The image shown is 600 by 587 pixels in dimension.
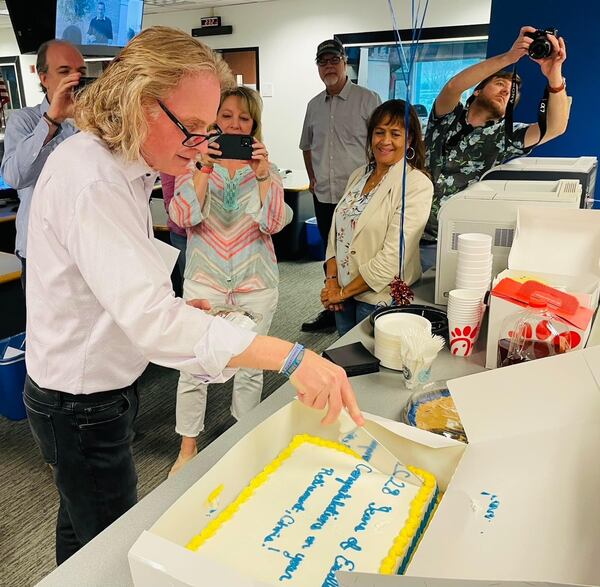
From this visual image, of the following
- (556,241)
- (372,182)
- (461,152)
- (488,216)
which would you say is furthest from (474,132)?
(556,241)

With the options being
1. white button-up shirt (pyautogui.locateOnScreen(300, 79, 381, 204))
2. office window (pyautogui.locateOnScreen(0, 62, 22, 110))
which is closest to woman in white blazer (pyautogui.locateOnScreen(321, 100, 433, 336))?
white button-up shirt (pyautogui.locateOnScreen(300, 79, 381, 204))

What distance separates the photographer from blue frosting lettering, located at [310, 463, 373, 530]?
0.81 meters

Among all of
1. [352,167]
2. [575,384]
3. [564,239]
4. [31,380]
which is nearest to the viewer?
[575,384]

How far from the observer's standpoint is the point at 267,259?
2.15 m

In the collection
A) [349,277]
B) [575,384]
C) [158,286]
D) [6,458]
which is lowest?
[6,458]

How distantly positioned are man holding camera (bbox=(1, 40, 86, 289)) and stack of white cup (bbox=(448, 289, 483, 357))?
178 cm

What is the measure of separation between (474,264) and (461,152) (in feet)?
3.32

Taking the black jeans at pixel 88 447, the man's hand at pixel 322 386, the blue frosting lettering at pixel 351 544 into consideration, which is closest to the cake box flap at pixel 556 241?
the man's hand at pixel 322 386

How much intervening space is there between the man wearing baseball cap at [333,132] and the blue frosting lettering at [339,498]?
289cm

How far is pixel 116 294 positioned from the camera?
0.85 m

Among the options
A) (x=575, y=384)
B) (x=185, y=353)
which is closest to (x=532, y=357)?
(x=575, y=384)

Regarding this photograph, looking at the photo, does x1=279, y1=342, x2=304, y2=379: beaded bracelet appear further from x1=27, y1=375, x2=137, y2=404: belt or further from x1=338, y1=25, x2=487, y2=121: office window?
x1=338, y1=25, x2=487, y2=121: office window

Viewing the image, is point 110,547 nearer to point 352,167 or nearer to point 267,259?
point 267,259

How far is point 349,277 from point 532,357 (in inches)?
38.9
